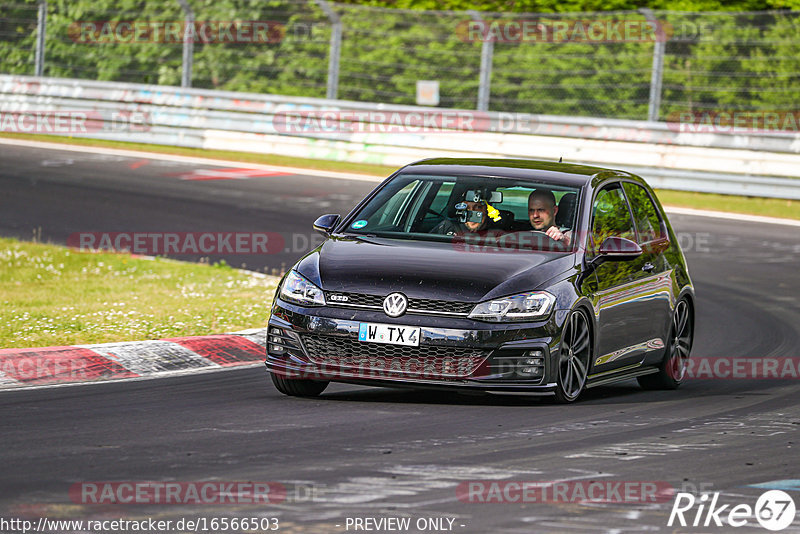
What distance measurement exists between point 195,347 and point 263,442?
3534 millimetres

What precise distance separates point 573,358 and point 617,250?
2.81 feet

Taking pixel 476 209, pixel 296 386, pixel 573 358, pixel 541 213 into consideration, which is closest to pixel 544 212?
pixel 541 213

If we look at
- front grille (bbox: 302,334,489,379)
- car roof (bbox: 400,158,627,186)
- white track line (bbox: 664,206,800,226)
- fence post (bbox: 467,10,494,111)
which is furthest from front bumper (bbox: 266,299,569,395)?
fence post (bbox: 467,10,494,111)

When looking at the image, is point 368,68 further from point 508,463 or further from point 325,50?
point 508,463

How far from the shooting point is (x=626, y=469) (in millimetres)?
7270

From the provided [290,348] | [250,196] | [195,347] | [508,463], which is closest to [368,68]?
[250,196]

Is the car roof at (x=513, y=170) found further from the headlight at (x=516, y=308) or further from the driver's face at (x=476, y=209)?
the headlight at (x=516, y=308)

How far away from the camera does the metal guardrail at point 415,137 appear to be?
78.8ft

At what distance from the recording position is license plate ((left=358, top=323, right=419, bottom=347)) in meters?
8.73

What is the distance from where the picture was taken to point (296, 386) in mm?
9453

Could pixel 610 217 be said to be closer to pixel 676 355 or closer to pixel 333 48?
pixel 676 355

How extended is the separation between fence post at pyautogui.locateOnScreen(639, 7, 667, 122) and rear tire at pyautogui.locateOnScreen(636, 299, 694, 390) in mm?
13874

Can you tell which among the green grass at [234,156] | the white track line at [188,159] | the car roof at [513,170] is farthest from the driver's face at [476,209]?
the green grass at [234,156]

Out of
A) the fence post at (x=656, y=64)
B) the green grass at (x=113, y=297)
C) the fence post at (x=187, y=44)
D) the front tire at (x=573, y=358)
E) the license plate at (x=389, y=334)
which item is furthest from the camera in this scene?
the fence post at (x=187, y=44)
